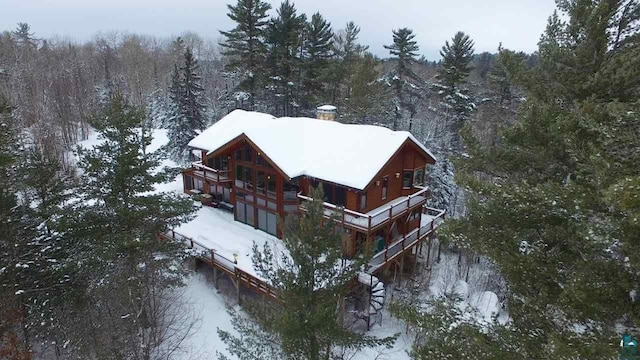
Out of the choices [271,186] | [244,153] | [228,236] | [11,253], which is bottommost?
[228,236]

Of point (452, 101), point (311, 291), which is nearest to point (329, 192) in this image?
point (311, 291)

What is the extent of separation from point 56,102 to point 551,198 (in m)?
54.1

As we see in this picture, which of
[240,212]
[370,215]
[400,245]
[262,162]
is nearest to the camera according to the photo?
[370,215]

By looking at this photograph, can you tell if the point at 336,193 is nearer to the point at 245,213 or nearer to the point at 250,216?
the point at 250,216

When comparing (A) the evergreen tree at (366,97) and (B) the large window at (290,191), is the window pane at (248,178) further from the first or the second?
(A) the evergreen tree at (366,97)

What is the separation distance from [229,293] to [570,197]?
631 inches

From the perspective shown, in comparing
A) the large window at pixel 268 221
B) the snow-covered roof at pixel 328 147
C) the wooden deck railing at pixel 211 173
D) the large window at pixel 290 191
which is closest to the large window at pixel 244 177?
the wooden deck railing at pixel 211 173

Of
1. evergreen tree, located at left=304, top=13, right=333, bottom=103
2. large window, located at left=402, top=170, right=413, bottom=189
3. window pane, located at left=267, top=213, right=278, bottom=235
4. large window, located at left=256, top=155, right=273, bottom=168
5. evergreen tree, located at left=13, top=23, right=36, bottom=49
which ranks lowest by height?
window pane, located at left=267, top=213, right=278, bottom=235

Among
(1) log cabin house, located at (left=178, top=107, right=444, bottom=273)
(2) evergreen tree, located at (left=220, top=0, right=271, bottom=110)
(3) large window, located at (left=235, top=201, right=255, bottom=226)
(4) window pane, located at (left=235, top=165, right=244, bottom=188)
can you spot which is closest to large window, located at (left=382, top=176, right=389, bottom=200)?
(1) log cabin house, located at (left=178, top=107, right=444, bottom=273)

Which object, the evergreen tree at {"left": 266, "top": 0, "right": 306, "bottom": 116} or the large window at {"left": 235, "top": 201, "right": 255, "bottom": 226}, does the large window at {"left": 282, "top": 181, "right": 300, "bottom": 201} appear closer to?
the large window at {"left": 235, "top": 201, "right": 255, "bottom": 226}

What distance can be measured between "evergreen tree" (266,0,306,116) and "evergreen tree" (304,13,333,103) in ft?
2.28

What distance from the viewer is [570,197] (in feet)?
24.8

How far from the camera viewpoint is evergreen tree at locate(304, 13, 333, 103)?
3155 centimetres

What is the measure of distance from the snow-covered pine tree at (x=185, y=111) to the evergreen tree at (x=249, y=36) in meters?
3.98
